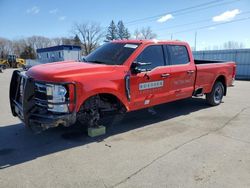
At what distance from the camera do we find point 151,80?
5422 millimetres

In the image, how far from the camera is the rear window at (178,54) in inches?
243

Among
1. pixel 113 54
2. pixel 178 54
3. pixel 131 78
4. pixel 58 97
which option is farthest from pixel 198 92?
pixel 58 97

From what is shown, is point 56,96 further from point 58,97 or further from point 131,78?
point 131,78

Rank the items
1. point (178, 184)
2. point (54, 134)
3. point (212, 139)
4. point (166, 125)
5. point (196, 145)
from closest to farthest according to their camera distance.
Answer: point (178, 184), point (196, 145), point (212, 139), point (54, 134), point (166, 125)

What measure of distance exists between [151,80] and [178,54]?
5.04ft

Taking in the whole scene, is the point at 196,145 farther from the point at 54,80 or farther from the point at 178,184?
the point at 54,80

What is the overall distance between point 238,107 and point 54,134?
19.5ft

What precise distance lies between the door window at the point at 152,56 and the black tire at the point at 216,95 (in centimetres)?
296

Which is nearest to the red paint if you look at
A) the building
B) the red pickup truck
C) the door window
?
the red pickup truck

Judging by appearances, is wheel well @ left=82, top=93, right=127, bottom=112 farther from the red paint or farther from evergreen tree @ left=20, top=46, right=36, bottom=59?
evergreen tree @ left=20, top=46, right=36, bottom=59

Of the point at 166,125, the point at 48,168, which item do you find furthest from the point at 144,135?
the point at 48,168

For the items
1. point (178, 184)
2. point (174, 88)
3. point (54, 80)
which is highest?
point (54, 80)

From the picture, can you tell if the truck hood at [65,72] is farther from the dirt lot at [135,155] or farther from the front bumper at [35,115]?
the dirt lot at [135,155]

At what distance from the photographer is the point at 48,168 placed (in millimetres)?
3676
